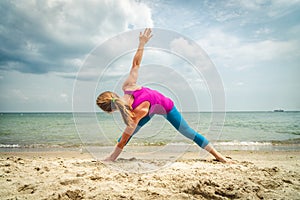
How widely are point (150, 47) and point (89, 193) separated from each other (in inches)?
108

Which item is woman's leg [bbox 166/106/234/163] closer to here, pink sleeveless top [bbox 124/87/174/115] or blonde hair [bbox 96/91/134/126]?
pink sleeveless top [bbox 124/87/174/115]

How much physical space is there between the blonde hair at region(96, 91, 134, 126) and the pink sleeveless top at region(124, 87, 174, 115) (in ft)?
0.70

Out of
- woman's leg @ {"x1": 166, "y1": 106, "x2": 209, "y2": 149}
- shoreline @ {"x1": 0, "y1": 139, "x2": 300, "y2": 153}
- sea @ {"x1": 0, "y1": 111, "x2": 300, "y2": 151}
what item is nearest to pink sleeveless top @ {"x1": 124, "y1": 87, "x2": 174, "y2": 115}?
woman's leg @ {"x1": 166, "y1": 106, "x2": 209, "y2": 149}

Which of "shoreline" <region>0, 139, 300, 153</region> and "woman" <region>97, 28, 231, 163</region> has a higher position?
"woman" <region>97, 28, 231, 163</region>

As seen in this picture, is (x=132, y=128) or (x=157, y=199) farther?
(x=132, y=128)

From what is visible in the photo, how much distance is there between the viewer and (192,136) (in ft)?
13.8

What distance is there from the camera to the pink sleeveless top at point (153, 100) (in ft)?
11.9

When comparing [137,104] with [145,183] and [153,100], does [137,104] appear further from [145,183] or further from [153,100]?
[145,183]

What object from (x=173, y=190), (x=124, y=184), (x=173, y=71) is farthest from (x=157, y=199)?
(x=173, y=71)

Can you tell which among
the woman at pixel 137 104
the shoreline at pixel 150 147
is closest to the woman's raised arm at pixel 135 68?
the woman at pixel 137 104

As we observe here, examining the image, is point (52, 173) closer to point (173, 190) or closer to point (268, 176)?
point (173, 190)

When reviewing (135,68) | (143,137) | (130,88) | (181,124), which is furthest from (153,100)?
(143,137)

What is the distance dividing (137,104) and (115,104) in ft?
1.27

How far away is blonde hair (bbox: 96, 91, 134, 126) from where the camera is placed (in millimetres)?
3402
